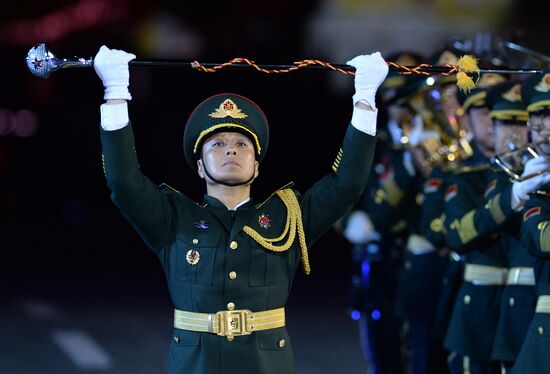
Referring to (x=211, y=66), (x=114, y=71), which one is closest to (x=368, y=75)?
(x=211, y=66)

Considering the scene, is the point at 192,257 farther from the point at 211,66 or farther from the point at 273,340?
the point at 211,66

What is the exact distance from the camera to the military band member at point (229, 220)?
5.57 meters

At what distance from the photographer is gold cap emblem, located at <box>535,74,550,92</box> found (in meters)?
6.54

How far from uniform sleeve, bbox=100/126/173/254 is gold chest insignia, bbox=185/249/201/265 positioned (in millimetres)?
125

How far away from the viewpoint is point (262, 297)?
5719 millimetres

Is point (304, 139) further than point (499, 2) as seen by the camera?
Yes

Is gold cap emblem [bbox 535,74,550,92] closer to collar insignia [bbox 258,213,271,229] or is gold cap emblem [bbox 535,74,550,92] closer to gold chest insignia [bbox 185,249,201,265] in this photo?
collar insignia [bbox 258,213,271,229]

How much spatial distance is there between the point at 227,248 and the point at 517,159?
73.1 inches

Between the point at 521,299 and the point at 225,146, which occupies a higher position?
the point at 225,146

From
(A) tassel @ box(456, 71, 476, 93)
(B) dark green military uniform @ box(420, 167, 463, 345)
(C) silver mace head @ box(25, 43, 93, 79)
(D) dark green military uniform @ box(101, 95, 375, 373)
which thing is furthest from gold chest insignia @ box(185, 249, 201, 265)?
(B) dark green military uniform @ box(420, 167, 463, 345)

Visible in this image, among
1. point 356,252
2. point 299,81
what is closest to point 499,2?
point 299,81

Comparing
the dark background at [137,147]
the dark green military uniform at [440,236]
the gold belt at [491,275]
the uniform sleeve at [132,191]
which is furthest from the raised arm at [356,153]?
the dark background at [137,147]

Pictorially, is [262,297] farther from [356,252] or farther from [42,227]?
[42,227]

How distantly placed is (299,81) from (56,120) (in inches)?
306
